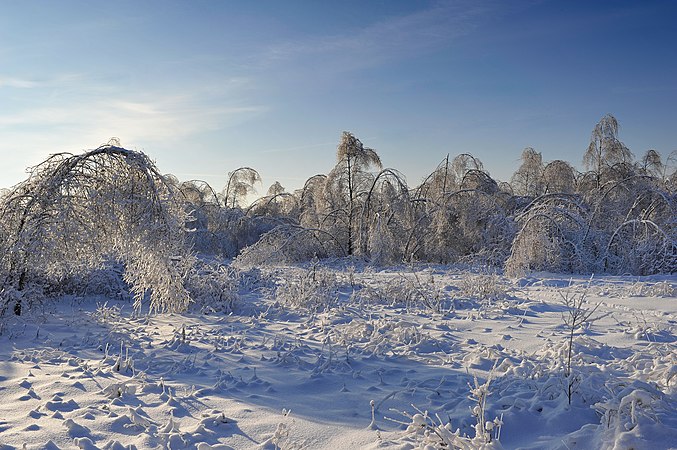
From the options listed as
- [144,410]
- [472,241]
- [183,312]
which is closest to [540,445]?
[144,410]

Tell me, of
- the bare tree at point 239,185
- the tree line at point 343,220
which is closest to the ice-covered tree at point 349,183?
the tree line at point 343,220

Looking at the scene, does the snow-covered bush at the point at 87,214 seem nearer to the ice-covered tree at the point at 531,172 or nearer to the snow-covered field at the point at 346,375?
the snow-covered field at the point at 346,375

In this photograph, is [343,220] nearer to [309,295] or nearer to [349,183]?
[349,183]

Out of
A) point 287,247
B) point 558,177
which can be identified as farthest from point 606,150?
point 287,247

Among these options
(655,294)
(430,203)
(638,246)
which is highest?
(430,203)

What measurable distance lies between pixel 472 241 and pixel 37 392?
15324 millimetres

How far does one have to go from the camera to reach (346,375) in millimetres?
5199

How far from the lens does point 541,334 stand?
6.47 metres

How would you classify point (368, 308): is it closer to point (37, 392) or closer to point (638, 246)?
point (37, 392)

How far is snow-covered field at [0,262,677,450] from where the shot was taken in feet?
11.9

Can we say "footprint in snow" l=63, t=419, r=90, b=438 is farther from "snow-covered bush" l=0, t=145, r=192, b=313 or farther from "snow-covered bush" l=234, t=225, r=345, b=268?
"snow-covered bush" l=234, t=225, r=345, b=268

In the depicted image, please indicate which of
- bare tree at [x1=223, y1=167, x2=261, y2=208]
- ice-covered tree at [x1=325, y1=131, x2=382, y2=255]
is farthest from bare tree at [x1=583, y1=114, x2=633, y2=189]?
bare tree at [x1=223, y1=167, x2=261, y2=208]

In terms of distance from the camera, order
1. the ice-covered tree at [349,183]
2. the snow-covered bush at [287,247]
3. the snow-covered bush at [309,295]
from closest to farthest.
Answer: the snow-covered bush at [309,295] < the snow-covered bush at [287,247] < the ice-covered tree at [349,183]

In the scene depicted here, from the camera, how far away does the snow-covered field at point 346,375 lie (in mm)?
3613
